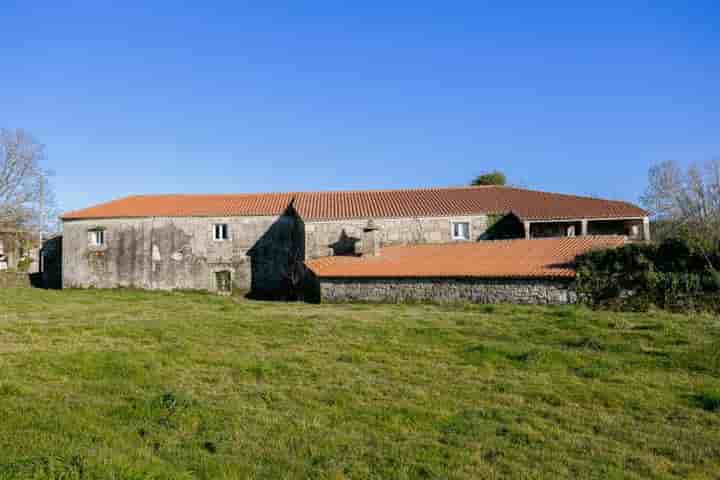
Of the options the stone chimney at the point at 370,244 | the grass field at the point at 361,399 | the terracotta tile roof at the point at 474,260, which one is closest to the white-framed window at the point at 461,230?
the terracotta tile roof at the point at 474,260

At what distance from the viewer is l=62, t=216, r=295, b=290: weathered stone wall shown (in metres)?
31.1

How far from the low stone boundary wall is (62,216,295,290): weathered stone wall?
3.70 meters

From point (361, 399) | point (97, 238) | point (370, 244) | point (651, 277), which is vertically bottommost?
point (361, 399)

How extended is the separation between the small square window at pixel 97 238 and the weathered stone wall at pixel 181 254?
23cm

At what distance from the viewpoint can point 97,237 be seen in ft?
105

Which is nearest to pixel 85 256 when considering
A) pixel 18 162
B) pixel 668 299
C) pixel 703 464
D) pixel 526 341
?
pixel 18 162

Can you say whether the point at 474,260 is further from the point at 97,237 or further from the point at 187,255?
A: the point at 97,237

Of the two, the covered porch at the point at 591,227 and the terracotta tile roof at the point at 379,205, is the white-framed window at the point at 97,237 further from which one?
the covered porch at the point at 591,227

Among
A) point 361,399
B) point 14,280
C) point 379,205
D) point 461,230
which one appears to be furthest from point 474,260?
point 14,280

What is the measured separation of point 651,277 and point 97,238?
27.6 metres

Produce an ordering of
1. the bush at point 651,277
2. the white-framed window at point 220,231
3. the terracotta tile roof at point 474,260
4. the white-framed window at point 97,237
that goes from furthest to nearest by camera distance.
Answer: the white-framed window at point 97,237, the white-framed window at point 220,231, the terracotta tile roof at point 474,260, the bush at point 651,277

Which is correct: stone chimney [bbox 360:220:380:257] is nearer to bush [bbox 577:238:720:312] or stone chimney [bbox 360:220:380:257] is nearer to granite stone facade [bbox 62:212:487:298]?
granite stone facade [bbox 62:212:487:298]

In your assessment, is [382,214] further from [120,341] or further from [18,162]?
[18,162]

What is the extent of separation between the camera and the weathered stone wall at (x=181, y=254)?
31125 mm
